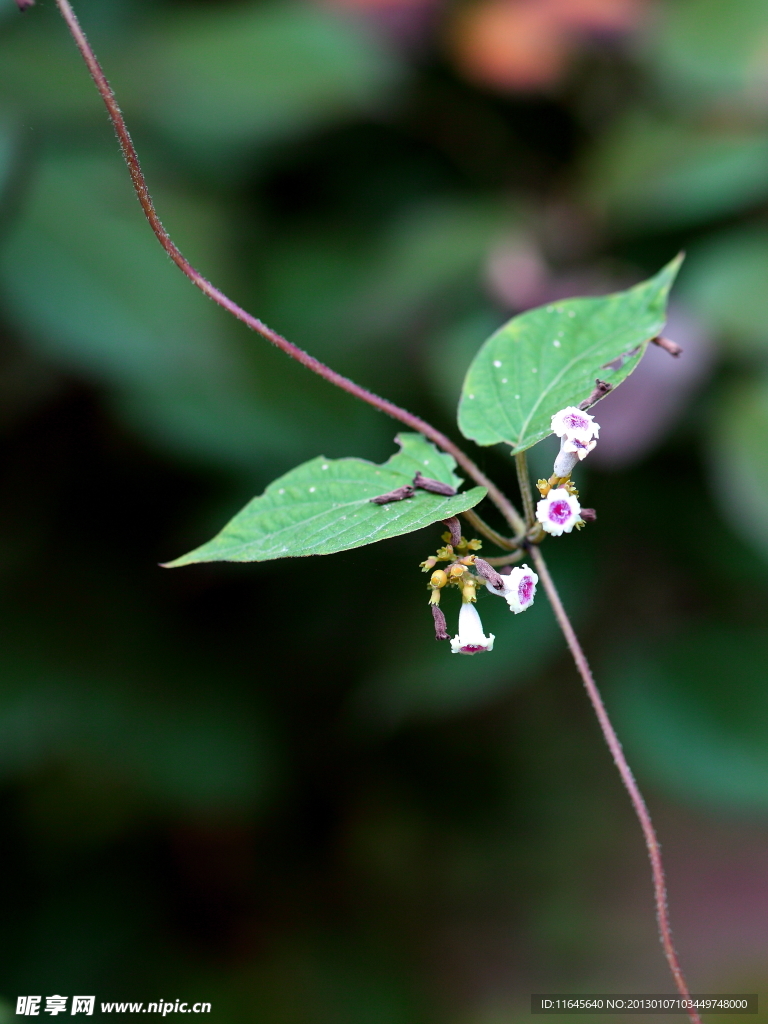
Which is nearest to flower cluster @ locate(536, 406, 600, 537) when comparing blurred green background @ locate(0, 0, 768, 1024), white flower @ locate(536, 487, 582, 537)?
white flower @ locate(536, 487, 582, 537)

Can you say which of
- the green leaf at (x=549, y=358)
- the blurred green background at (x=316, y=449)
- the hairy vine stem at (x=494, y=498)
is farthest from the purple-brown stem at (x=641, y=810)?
the blurred green background at (x=316, y=449)

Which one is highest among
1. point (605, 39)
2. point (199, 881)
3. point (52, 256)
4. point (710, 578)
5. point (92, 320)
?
point (605, 39)

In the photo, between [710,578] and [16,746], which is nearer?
[16,746]

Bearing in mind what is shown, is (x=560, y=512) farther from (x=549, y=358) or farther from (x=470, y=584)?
(x=549, y=358)

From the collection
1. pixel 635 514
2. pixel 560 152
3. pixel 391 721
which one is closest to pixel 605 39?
pixel 560 152

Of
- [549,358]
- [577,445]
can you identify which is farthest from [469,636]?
[549,358]

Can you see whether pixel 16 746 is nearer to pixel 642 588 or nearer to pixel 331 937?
pixel 331 937

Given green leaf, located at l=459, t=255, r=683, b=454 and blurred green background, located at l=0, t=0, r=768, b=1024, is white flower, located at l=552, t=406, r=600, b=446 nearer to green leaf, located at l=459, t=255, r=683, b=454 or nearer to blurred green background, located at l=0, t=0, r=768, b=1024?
green leaf, located at l=459, t=255, r=683, b=454
